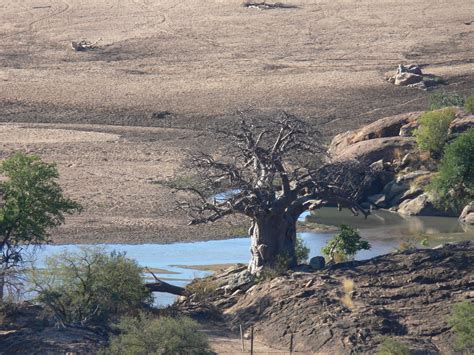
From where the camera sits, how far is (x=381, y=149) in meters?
43.1

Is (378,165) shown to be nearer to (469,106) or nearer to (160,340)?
(469,106)

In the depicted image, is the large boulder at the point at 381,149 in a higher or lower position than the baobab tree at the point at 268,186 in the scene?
higher

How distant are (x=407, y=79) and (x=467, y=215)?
16837mm

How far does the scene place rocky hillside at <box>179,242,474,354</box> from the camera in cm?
2350

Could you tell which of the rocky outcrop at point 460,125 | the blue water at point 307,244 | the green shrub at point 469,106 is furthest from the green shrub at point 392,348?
the green shrub at point 469,106

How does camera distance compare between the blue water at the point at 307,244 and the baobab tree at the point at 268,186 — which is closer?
the baobab tree at the point at 268,186

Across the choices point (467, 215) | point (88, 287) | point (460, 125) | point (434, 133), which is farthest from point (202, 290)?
point (460, 125)

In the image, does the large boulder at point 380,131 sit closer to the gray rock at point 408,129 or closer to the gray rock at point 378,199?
the gray rock at point 408,129

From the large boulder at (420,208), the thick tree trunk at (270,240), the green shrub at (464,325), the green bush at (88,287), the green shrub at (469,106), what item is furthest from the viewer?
the green shrub at (469,106)

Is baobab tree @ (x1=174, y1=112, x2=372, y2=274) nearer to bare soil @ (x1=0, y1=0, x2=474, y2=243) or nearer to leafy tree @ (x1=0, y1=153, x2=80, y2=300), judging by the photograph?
leafy tree @ (x1=0, y1=153, x2=80, y2=300)

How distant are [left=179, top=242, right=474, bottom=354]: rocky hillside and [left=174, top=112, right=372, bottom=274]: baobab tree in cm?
101

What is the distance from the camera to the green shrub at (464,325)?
21859 mm

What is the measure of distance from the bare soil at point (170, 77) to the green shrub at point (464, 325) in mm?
13698

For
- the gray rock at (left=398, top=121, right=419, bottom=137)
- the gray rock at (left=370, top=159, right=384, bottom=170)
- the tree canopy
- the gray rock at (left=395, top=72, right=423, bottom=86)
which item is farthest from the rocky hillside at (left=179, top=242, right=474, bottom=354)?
the gray rock at (left=395, top=72, right=423, bottom=86)
